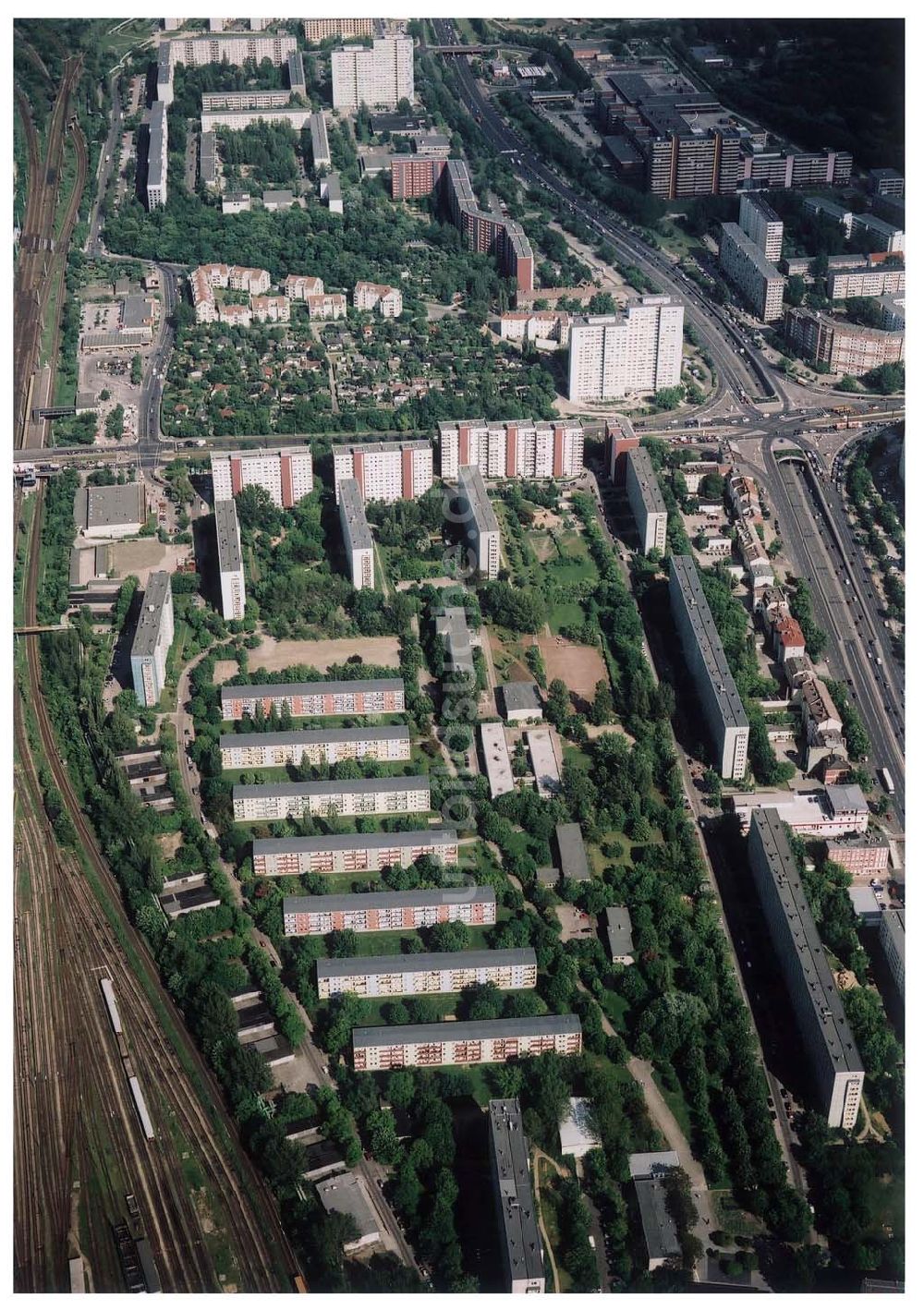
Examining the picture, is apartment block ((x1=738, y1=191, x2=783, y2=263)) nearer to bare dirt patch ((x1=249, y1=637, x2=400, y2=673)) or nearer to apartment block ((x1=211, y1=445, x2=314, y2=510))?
apartment block ((x1=211, y1=445, x2=314, y2=510))

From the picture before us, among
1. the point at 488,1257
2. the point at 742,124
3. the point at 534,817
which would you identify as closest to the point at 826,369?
the point at 742,124

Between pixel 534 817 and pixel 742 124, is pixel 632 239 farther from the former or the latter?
pixel 534 817

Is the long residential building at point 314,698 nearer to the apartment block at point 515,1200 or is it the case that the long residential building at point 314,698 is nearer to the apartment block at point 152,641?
the apartment block at point 152,641

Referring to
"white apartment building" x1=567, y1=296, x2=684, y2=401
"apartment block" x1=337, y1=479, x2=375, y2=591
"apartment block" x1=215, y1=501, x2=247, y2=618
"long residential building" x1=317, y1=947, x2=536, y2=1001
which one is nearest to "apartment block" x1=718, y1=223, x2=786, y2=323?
"white apartment building" x1=567, y1=296, x2=684, y2=401

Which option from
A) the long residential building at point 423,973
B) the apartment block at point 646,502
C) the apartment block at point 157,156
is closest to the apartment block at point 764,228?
the apartment block at point 646,502

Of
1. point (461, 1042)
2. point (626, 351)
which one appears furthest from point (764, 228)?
point (461, 1042)

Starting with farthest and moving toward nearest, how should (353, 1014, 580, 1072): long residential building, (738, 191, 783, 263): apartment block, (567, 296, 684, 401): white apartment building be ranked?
(738, 191, 783, 263): apartment block → (567, 296, 684, 401): white apartment building → (353, 1014, 580, 1072): long residential building
